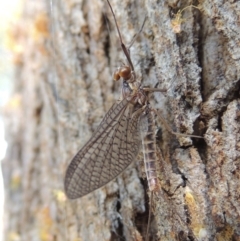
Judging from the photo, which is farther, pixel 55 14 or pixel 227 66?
pixel 55 14

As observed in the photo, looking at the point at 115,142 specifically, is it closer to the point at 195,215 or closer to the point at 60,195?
the point at 195,215

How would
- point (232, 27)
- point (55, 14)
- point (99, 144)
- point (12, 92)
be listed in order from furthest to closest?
point (12, 92) < point (55, 14) < point (99, 144) < point (232, 27)

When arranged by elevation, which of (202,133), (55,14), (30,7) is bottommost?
(202,133)

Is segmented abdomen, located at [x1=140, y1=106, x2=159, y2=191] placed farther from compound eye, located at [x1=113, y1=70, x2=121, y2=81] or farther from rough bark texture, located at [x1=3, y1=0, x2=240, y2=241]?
A: compound eye, located at [x1=113, y1=70, x2=121, y2=81]

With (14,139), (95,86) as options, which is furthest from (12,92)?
(95,86)

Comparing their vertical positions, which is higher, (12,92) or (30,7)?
(30,7)

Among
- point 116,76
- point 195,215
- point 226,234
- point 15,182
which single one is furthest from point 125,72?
point 15,182

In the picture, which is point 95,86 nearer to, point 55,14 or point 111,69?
point 111,69
